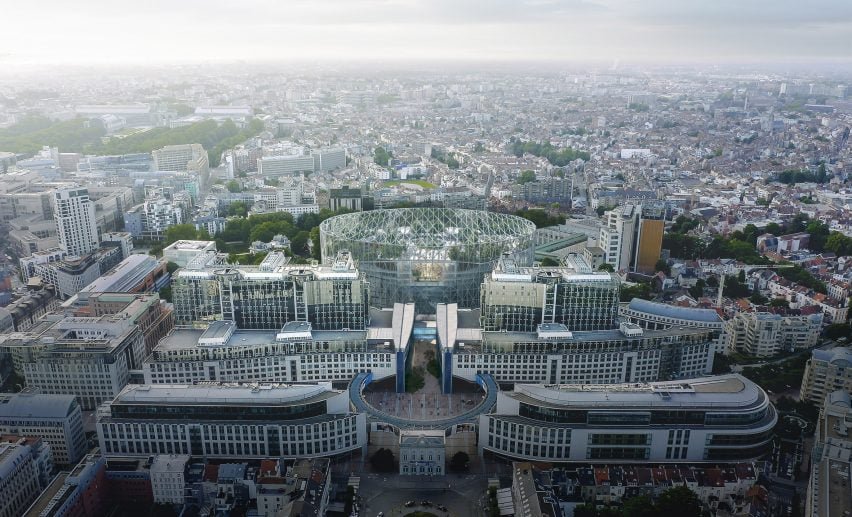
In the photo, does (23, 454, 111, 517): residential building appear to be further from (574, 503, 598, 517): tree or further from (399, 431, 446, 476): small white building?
(574, 503, 598, 517): tree

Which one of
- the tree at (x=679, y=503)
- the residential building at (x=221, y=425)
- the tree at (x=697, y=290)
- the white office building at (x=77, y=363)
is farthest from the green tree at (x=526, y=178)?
the tree at (x=679, y=503)

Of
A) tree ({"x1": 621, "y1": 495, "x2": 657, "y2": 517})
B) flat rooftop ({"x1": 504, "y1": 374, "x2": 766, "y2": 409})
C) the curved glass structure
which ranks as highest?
the curved glass structure

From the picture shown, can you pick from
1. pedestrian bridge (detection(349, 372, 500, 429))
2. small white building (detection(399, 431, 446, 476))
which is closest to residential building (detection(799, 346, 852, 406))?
pedestrian bridge (detection(349, 372, 500, 429))

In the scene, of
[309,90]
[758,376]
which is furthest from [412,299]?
[309,90]

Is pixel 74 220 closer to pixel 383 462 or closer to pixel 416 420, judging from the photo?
pixel 416 420

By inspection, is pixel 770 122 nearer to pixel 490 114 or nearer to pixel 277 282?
pixel 490 114

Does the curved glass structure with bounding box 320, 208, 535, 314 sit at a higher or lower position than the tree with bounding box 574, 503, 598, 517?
higher

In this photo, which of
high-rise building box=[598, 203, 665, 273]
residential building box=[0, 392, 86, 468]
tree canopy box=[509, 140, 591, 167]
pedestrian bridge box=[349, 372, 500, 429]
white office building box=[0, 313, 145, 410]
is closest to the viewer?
residential building box=[0, 392, 86, 468]
